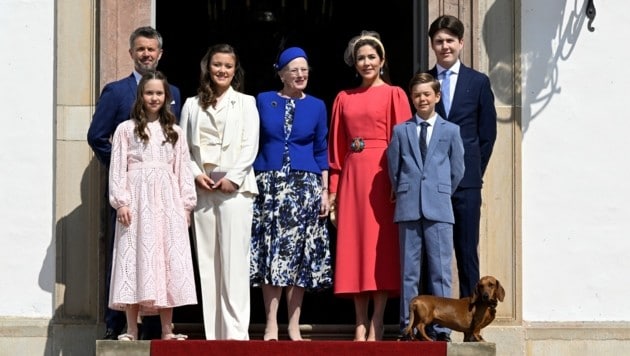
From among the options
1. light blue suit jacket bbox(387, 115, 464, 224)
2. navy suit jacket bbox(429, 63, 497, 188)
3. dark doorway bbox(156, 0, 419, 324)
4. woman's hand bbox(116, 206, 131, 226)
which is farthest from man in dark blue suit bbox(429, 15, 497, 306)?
A: dark doorway bbox(156, 0, 419, 324)

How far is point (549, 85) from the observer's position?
39.4ft

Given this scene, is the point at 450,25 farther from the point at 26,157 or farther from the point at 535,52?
the point at 26,157

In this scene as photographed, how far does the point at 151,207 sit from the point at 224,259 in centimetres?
58

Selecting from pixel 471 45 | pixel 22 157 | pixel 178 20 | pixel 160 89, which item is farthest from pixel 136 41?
pixel 178 20

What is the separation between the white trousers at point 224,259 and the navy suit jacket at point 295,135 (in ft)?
1.23

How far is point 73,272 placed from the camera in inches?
467

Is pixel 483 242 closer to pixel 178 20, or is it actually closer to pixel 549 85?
pixel 549 85

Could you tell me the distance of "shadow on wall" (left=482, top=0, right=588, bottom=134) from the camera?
11977 millimetres

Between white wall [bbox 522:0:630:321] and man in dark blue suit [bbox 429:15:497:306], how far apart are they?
0.70 m

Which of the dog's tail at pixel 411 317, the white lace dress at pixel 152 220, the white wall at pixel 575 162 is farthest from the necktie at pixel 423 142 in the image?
the white lace dress at pixel 152 220

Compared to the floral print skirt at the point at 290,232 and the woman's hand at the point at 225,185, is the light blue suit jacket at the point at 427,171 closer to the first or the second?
the floral print skirt at the point at 290,232

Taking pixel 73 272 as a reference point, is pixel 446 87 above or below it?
above

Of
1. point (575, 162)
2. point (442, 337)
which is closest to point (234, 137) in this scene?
point (442, 337)

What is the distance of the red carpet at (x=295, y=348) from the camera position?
10.6 m
